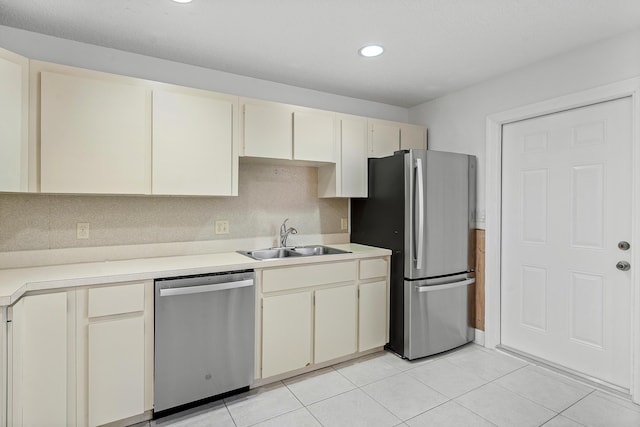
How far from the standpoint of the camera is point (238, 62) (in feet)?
8.90

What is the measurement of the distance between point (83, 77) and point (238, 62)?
1081 millimetres

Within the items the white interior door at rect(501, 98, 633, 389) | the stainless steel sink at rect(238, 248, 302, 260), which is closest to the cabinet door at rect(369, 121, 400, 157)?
the white interior door at rect(501, 98, 633, 389)

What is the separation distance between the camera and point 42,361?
1.75 m

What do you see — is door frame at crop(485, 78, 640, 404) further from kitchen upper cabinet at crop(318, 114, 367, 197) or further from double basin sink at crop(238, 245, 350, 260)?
double basin sink at crop(238, 245, 350, 260)

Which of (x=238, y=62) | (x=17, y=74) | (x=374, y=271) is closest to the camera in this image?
(x=17, y=74)

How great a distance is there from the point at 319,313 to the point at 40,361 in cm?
169

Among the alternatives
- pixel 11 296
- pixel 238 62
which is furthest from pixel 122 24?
pixel 11 296

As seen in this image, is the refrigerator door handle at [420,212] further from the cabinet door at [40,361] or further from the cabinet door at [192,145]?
the cabinet door at [40,361]

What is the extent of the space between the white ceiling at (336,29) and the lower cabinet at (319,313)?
1.62m

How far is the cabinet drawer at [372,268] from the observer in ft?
9.43

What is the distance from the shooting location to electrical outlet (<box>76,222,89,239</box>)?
2.34 m

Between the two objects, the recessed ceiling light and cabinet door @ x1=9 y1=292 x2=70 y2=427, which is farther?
the recessed ceiling light

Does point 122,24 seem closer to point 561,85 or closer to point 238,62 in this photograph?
point 238,62

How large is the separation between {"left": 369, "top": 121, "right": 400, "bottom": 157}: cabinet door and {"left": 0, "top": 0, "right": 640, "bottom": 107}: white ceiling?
566 millimetres
